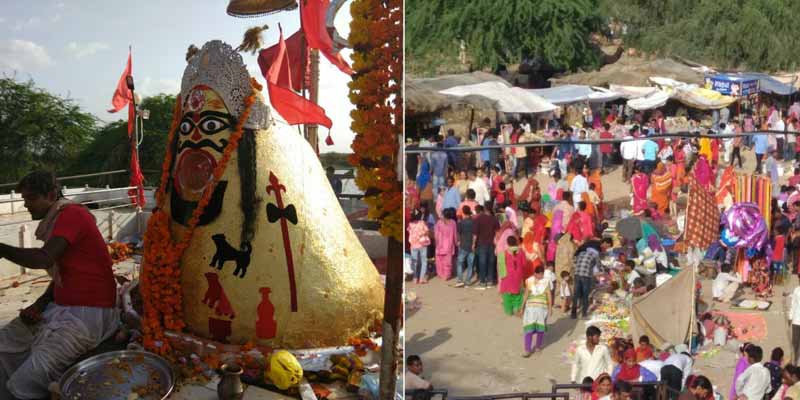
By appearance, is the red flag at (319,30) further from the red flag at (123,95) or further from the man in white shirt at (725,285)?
the man in white shirt at (725,285)

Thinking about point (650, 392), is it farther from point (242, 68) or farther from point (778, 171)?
point (242, 68)

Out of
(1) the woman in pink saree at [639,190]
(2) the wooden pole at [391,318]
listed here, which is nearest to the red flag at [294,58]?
(2) the wooden pole at [391,318]

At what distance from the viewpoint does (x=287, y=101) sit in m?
2.16

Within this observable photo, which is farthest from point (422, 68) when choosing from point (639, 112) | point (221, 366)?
point (221, 366)

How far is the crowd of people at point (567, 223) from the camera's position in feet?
8.59

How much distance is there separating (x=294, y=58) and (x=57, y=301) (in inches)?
53.1

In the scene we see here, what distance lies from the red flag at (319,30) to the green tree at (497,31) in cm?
72

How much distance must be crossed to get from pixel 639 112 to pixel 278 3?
1758 mm

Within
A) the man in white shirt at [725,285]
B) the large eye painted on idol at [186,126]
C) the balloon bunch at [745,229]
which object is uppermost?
the large eye painted on idol at [186,126]

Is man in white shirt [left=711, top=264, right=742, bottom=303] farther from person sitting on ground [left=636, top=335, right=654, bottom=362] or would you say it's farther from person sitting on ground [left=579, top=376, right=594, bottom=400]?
person sitting on ground [left=579, top=376, right=594, bottom=400]

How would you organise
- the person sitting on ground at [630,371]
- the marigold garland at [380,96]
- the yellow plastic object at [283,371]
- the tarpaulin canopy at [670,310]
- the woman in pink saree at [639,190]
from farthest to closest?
the woman in pink saree at [639,190] < the tarpaulin canopy at [670,310] < the person sitting on ground at [630,371] < the yellow plastic object at [283,371] < the marigold garland at [380,96]

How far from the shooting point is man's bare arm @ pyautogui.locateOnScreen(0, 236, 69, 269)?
2.07m

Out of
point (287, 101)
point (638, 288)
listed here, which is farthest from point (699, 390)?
point (287, 101)

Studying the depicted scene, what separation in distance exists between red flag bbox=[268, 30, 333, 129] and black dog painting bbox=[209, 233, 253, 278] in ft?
1.54
